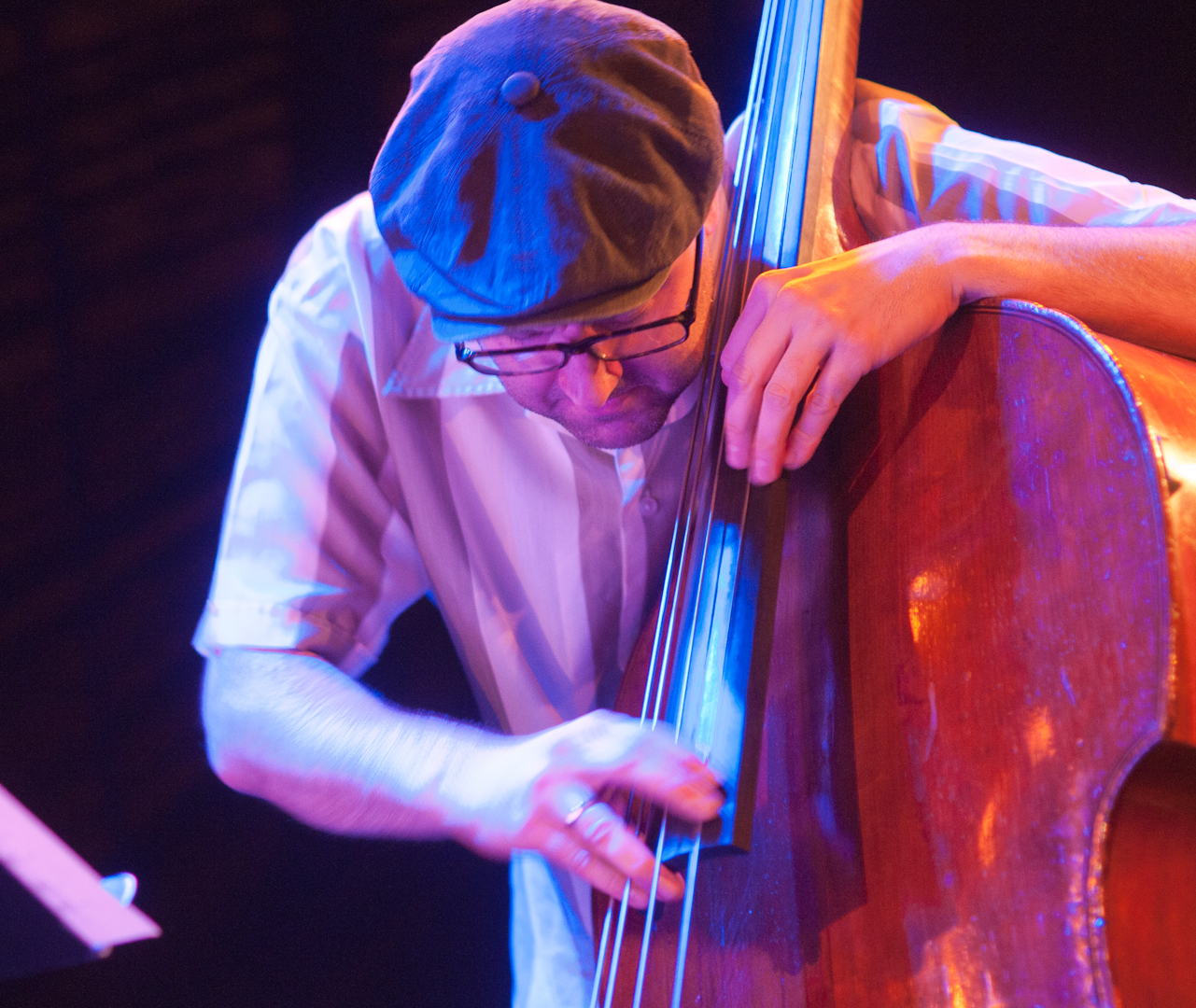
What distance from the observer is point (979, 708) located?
654 mm

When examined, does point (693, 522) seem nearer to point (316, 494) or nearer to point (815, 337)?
point (815, 337)

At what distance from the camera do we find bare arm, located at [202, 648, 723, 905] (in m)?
0.73

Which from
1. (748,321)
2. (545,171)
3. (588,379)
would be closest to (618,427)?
(588,379)

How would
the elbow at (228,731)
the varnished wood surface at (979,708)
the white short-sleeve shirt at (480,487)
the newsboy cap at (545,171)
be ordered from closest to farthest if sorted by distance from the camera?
the varnished wood surface at (979,708) → the newsboy cap at (545,171) → the elbow at (228,731) → the white short-sleeve shirt at (480,487)

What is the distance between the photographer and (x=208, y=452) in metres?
1.74

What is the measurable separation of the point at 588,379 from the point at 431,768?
46 cm

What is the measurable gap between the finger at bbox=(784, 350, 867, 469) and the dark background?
126cm

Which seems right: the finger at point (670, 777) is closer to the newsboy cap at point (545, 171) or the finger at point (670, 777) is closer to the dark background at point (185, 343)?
the newsboy cap at point (545, 171)

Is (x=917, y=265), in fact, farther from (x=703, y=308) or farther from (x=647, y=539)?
(x=647, y=539)

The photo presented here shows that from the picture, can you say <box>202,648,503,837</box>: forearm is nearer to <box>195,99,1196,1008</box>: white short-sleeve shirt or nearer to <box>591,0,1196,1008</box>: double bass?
<box>195,99,1196,1008</box>: white short-sleeve shirt

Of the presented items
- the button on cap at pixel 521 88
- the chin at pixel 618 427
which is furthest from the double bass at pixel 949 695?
the button on cap at pixel 521 88

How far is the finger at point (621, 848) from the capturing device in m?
0.73

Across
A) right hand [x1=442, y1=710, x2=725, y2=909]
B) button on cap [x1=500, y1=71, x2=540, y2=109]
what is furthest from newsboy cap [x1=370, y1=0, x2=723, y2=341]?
right hand [x1=442, y1=710, x2=725, y2=909]

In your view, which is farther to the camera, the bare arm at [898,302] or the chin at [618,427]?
the chin at [618,427]
